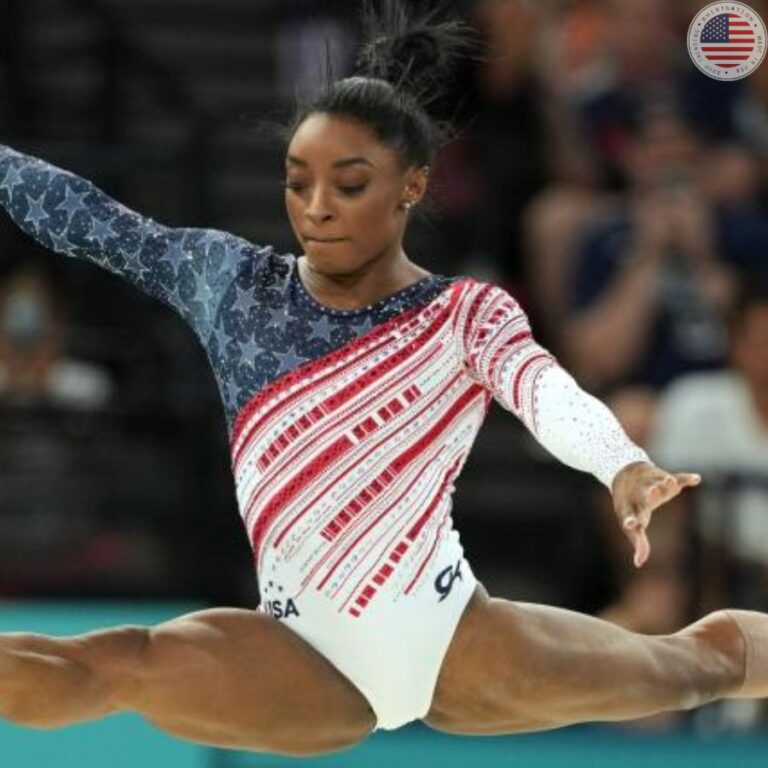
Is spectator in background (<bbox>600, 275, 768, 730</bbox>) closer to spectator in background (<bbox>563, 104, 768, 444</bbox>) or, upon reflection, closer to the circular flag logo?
spectator in background (<bbox>563, 104, 768, 444</bbox>)

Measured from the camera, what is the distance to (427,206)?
456 centimetres

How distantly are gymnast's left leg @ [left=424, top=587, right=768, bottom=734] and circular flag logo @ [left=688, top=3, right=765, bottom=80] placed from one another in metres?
1.29

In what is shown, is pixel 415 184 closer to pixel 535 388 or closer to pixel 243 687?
pixel 535 388

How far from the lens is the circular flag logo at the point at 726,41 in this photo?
4.98 meters

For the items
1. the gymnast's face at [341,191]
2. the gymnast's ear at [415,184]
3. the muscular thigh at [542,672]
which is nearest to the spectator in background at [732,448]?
the muscular thigh at [542,672]

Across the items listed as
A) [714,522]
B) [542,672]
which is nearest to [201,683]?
[542,672]

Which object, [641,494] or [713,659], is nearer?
[641,494]

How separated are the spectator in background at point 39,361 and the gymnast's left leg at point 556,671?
118 inches

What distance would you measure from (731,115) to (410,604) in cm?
399

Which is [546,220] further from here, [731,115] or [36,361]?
[36,361]

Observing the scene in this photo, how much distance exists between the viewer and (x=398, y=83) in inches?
178

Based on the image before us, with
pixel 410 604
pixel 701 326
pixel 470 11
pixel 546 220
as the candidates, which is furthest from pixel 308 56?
pixel 410 604

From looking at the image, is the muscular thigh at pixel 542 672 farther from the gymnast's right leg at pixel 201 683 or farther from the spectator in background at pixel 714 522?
the spectator in background at pixel 714 522

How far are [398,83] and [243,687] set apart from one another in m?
1.25
